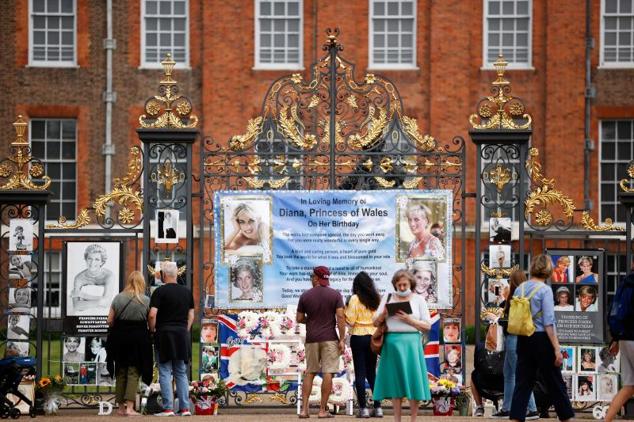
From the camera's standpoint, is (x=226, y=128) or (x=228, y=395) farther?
(x=226, y=128)

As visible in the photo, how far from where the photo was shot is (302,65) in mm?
39531

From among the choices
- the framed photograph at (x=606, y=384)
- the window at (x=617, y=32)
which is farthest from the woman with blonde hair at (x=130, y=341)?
the window at (x=617, y=32)

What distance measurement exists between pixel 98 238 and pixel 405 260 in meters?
4.09

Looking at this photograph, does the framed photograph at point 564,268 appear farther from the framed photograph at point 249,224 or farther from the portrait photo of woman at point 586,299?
the framed photograph at point 249,224

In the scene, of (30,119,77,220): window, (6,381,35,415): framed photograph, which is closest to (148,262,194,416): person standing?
(6,381,35,415): framed photograph

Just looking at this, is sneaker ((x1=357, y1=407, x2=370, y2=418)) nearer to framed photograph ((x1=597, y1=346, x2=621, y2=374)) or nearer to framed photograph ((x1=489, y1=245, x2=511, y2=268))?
framed photograph ((x1=489, y1=245, x2=511, y2=268))

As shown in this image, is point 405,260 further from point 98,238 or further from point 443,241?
point 98,238

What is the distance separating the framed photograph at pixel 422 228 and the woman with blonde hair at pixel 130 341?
349cm

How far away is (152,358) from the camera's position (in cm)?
2012

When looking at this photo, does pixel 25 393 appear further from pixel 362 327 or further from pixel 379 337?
pixel 379 337

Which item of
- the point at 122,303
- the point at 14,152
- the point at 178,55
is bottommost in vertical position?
the point at 122,303

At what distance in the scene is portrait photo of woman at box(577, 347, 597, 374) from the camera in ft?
67.5

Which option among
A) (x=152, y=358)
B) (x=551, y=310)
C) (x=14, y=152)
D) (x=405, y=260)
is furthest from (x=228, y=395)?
(x=551, y=310)

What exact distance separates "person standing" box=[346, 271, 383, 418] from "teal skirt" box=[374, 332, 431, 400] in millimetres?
2549
